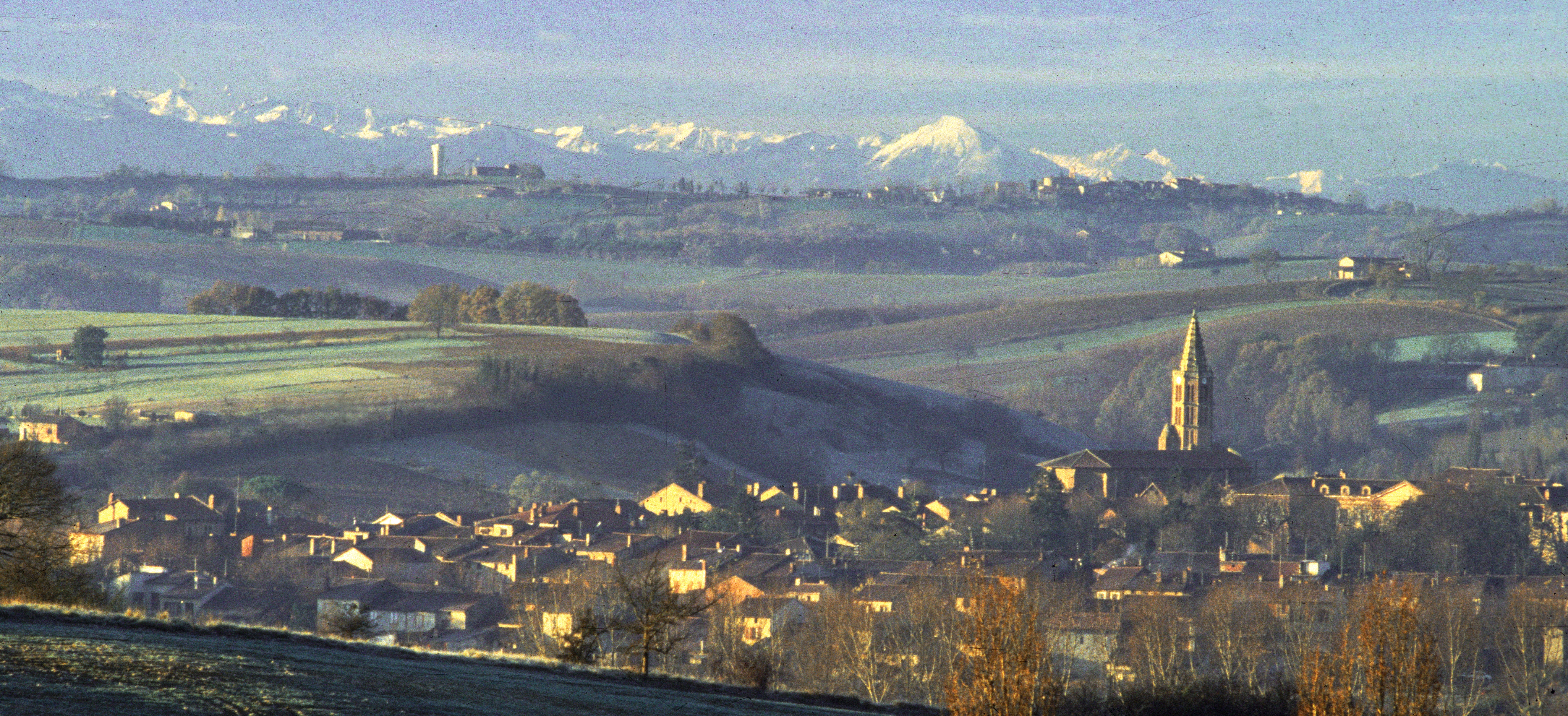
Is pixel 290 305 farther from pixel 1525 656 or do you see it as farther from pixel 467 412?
pixel 1525 656

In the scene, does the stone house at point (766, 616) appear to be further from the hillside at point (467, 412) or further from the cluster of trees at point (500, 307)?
the cluster of trees at point (500, 307)

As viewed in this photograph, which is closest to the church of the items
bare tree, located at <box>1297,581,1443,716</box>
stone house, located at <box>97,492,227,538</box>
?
stone house, located at <box>97,492,227,538</box>

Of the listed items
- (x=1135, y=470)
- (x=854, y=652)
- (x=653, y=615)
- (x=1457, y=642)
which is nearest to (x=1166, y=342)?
(x=1135, y=470)

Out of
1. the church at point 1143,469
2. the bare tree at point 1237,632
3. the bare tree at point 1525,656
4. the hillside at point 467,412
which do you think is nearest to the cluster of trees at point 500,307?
the hillside at point 467,412

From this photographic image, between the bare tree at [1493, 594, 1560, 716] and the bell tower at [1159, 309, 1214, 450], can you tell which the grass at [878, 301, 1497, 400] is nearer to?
the bell tower at [1159, 309, 1214, 450]

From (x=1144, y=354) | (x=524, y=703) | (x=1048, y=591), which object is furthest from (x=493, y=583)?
(x=1144, y=354)
